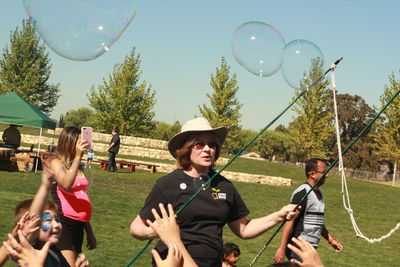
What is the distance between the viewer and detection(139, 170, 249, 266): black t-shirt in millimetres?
3152

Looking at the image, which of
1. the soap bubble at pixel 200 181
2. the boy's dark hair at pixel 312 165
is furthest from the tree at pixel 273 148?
the soap bubble at pixel 200 181

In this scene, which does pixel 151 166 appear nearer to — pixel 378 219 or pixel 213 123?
pixel 378 219

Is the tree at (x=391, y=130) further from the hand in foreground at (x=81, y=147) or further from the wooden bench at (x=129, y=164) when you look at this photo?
the hand in foreground at (x=81, y=147)

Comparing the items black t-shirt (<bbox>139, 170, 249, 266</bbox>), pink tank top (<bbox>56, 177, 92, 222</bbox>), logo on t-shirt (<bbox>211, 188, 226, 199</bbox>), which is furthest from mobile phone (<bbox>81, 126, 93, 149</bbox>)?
logo on t-shirt (<bbox>211, 188, 226, 199</bbox>)

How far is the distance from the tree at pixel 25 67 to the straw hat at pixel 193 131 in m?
44.9

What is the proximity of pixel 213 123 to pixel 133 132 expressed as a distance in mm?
7475

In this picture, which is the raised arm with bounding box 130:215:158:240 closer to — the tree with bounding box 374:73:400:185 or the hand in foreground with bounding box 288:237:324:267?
the hand in foreground with bounding box 288:237:324:267

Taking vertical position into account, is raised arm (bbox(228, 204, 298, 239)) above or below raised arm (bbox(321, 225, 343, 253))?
above

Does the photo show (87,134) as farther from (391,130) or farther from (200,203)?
(391,130)

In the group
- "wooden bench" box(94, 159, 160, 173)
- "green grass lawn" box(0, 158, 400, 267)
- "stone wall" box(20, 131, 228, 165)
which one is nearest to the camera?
"green grass lawn" box(0, 158, 400, 267)

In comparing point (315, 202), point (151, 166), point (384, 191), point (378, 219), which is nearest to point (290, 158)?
point (384, 191)

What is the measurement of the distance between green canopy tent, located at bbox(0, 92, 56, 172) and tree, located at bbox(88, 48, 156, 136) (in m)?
26.9

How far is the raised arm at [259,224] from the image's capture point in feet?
10.8

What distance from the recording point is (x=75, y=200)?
400 centimetres
